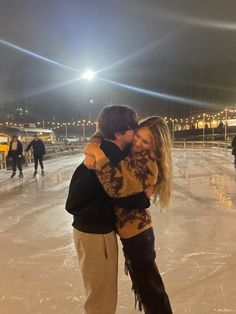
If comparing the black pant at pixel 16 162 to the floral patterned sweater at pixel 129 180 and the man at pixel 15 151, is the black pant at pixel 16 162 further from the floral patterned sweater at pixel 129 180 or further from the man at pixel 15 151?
the floral patterned sweater at pixel 129 180

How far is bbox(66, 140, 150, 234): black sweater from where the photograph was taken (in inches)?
96.1

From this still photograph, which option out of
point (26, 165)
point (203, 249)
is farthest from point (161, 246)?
point (26, 165)

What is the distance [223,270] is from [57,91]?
49.6 metres

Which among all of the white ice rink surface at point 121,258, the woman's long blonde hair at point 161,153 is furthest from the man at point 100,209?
the white ice rink surface at point 121,258

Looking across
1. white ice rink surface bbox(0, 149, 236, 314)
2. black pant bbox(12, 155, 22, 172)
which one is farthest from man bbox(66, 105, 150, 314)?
black pant bbox(12, 155, 22, 172)

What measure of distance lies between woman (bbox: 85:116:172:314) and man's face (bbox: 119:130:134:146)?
29 millimetres

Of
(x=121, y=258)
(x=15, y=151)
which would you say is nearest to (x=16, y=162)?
(x=15, y=151)

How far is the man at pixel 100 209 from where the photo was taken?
246cm

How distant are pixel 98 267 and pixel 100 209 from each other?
1.09 ft

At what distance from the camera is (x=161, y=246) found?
5.26 m

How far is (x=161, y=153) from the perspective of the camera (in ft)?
8.45

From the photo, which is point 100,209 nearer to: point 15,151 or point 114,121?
point 114,121

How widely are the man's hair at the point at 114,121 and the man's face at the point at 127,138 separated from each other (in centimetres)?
2

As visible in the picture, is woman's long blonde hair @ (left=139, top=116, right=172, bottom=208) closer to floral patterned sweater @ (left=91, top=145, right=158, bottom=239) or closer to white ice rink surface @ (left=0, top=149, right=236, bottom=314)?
floral patterned sweater @ (left=91, top=145, right=158, bottom=239)
